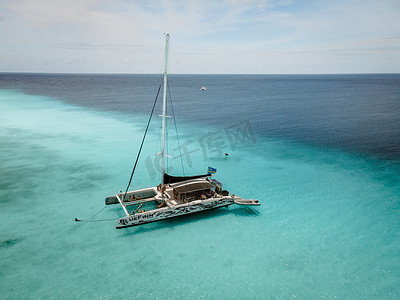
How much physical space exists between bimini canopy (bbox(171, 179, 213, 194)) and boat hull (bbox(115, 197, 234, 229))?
1.20 meters

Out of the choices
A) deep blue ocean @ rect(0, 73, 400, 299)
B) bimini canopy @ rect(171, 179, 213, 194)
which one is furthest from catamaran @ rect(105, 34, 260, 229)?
deep blue ocean @ rect(0, 73, 400, 299)

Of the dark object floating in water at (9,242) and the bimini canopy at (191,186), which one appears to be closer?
the dark object floating in water at (9,242)

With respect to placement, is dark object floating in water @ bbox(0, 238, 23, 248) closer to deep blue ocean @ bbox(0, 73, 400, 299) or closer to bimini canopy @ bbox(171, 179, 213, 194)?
deep blue ocean @ bbox(0, 73, 400, 299)

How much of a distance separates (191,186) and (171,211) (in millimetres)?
3256

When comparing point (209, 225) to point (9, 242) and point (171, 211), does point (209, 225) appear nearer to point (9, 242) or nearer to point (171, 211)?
point (171, 211)

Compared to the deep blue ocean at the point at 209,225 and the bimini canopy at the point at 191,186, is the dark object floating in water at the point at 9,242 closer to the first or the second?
the deep blue ocean at the point at 209,225

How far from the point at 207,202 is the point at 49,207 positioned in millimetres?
15227

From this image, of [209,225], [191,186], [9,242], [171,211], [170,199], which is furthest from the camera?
[191,186]

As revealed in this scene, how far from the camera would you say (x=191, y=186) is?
25.1m

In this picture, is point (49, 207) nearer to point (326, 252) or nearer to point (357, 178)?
point (326, 252)

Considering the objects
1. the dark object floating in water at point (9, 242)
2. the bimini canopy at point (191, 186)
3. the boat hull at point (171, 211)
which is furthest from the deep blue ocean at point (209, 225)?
the bimini canopy at point (191, 186)

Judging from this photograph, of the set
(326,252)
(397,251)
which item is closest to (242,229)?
(326,252)

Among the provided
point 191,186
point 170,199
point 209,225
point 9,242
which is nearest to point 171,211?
point 170,199

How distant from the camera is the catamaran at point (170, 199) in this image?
22969 mm
